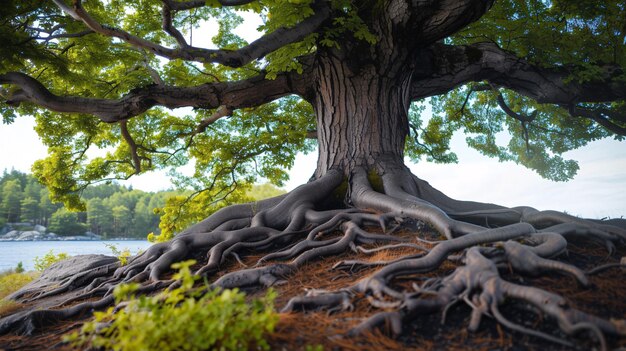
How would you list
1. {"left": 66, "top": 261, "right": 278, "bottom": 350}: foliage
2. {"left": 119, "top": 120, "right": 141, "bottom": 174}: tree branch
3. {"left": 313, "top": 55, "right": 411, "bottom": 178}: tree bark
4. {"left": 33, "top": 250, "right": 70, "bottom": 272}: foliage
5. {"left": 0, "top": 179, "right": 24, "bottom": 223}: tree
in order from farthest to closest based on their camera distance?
{"left": 0, "top": 179, "right": 24, "bottom": 223}: tree → {"left": 119, "top": 120, "right": 141, "bottom": 174}: tree branch → {"left": 33, "top": 250, "right": 70, "bottom": 272}: foliage → {"left": 313, "top": 55, "right": 411, "bottom": 178}: tree bark → {"left": 66, "top": 261, "right": 278, "bottom": 350}: foliage

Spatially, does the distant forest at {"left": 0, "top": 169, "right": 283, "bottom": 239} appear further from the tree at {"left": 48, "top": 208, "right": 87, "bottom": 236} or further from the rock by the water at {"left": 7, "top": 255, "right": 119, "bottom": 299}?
the rock by the water at {"left": 7, "top": 255, "right": 119, "bottom": 299}

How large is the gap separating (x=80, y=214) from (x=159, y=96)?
61902 mm

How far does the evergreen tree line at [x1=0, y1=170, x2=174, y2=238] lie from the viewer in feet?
171

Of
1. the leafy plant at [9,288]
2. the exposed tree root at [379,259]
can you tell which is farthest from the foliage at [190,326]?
the leafy plant at [9,288]

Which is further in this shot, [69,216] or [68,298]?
[69,216]

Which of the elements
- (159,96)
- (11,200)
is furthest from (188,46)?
(11,200)

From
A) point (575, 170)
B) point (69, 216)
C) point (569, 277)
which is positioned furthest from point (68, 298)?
point (69, 216)

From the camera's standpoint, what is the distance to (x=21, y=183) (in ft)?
176

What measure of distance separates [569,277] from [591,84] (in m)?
7.52

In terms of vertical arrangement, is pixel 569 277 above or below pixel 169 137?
below

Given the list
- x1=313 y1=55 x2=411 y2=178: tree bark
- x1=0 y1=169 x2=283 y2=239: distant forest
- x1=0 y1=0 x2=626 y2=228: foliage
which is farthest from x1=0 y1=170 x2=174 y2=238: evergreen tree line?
x1=313 y1=55 x2=411 y2=178: tree bark

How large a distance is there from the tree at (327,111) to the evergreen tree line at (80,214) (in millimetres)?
42641

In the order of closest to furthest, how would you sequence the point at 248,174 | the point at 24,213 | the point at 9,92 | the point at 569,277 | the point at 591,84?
the point at 569,277, the point at 9,92, the point at 591,84, the point at 248,174, the point at 24,213

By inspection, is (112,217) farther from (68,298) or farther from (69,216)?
(68,298)
